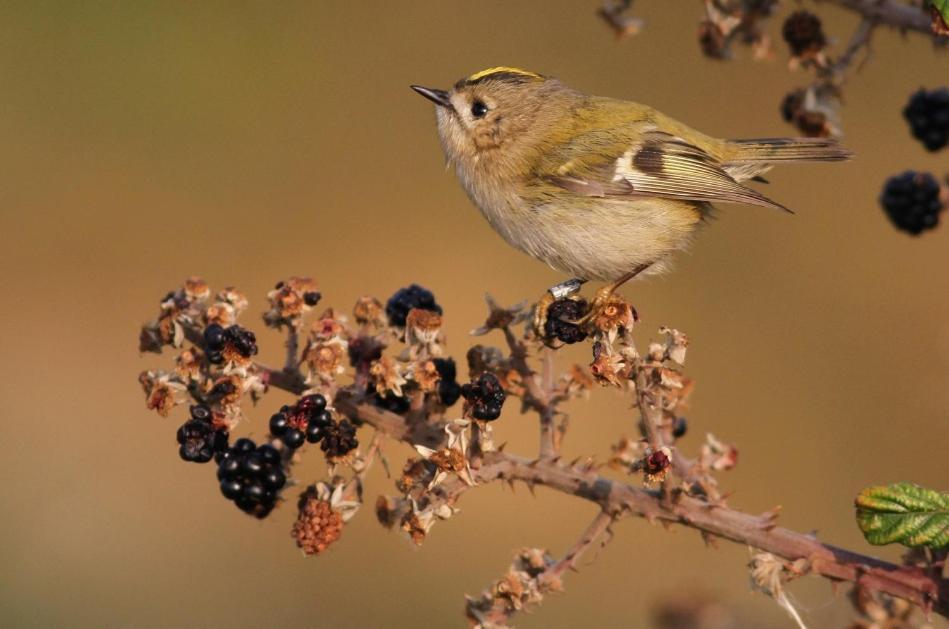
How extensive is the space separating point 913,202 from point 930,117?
228 millimetres

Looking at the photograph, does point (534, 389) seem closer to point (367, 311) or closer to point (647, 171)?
point (367, 311)

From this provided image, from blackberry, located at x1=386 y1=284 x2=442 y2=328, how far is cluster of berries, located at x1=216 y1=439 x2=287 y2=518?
46 centimetres

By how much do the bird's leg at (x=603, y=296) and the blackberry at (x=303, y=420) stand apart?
0.64 meters

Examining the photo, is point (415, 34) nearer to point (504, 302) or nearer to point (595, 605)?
point (504, 302)

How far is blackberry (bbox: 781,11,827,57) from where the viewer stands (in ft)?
10.5

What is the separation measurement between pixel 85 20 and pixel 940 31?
293 inches

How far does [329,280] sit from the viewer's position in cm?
757

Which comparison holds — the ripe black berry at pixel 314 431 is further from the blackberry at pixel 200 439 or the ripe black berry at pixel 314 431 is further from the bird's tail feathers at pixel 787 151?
the bird's tail feathers at pixel 787 151

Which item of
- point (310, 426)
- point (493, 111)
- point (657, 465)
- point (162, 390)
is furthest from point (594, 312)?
point (493, 111)

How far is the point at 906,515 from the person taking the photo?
2236 mm

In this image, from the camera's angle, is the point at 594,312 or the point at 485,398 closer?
the point at 485,398

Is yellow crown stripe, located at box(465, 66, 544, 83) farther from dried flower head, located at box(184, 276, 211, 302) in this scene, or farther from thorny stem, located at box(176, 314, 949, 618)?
dried flower head, located at box(184, 276, 211, 302)

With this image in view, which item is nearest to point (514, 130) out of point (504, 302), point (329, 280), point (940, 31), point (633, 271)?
point (633, 271)

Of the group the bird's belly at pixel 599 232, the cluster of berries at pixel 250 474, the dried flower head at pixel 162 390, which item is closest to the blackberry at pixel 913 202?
the bird's belly at pixel 599 232
